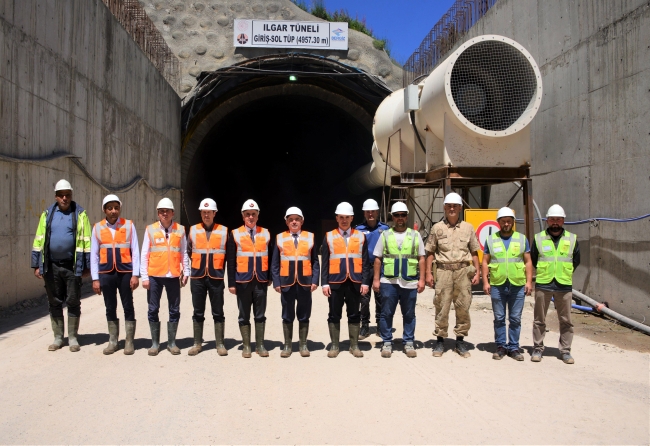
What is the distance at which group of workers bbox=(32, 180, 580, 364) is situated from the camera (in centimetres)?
583

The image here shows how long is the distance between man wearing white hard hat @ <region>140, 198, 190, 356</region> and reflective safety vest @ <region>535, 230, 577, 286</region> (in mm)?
3804

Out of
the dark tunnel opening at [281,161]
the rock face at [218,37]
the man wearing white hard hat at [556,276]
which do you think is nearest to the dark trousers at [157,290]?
the man wearing white hard hat at [556,276]

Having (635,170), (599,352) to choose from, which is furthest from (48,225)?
(635,170)

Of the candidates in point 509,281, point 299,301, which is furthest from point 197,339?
point 509,281

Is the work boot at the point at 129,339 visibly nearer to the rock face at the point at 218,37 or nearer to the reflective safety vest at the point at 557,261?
the reflective safety vest at the point at 557,261

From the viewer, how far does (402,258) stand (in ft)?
19.4

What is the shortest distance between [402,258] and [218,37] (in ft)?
49.2

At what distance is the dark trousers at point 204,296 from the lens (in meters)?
5.89

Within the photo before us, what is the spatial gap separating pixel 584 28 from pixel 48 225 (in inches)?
317

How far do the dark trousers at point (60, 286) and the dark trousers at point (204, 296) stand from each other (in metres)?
1.28

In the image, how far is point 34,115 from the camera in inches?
336

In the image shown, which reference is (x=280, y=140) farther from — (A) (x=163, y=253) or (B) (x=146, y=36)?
(A) (x=163, y=253)

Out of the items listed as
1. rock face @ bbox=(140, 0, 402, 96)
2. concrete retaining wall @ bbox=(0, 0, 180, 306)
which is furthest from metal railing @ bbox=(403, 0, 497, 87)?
concrete retaining wall @ bbox=(0, 0, 180, 306)

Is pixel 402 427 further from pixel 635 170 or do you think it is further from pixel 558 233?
pixel 635 170
